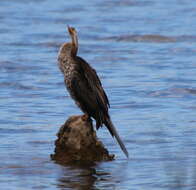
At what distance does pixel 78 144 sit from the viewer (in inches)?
429

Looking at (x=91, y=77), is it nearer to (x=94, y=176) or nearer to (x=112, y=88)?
(x=94, y=176)

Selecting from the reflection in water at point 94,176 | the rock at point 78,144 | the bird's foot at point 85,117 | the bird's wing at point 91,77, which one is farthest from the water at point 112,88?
the bird's wing at point 91,77

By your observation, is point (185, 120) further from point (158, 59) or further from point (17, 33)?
point (17, 33)

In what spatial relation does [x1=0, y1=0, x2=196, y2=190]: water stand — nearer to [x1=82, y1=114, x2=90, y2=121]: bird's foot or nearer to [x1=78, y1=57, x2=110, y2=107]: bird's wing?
[x1=82, y1=114, x2=90, y2=121]: bird's foot

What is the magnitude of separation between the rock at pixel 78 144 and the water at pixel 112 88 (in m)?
0.15

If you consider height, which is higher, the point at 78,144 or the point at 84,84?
the point at 84,84

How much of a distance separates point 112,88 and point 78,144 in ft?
20.7

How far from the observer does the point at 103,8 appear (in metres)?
30.5

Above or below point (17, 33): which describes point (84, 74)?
above

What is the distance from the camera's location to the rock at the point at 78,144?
10.8m

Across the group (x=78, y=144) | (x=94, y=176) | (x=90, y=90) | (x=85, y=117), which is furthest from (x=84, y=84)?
(x=94, y=176)

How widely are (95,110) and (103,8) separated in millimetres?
19828

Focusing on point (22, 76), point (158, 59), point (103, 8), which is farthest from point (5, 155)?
point (103, 8)

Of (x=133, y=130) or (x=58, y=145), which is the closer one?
(x=58, y=145)
